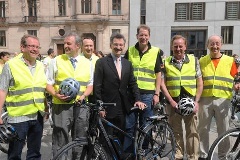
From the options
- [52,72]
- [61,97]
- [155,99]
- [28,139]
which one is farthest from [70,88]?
[155,99]

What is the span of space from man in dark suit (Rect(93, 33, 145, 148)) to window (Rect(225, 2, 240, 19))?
85.5ft

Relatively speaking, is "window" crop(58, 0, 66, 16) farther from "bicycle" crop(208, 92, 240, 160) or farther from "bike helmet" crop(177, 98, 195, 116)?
"bicycle" crop(208, 92, 240, 160)

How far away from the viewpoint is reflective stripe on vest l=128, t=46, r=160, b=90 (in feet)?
13.8

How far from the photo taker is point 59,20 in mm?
33938

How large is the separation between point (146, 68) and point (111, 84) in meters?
0.81

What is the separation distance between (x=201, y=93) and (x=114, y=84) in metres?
1.54

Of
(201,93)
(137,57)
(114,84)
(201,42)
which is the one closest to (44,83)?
(114,84)

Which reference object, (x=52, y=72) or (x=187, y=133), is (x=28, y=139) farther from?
(x=187, y=133)

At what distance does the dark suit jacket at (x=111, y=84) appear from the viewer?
367 centimetres

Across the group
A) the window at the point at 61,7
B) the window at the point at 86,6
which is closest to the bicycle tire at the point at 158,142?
the window at the point at 86,6

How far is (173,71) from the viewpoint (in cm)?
416

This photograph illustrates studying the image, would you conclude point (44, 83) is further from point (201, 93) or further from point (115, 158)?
point (201, 93)

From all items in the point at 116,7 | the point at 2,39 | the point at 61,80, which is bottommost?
the point at 61,80

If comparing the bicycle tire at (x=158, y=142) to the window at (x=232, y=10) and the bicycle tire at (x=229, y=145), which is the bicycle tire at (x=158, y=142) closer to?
the bicycle tire at (x=229, y=145)
